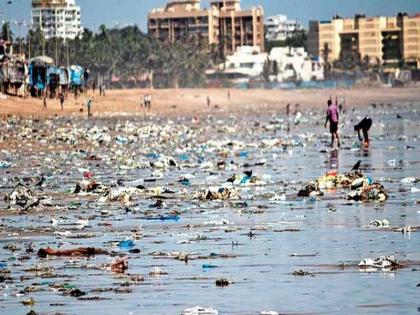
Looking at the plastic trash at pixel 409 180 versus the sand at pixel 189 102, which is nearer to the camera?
the plastic trash at pixel 409 180

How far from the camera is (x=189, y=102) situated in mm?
121250

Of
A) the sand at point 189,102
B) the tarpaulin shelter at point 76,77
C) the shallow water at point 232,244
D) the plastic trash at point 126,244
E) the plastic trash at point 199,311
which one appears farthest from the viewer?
the tarpaulin shelter at point 76,77

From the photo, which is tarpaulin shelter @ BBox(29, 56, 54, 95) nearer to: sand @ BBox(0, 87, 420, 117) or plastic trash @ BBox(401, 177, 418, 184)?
sand @ BBox(0, 87, 420, 117)

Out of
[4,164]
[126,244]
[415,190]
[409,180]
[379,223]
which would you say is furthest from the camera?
[4,164]

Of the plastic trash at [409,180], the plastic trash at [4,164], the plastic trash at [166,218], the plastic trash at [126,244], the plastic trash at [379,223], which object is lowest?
the plastic trash at [4,164]

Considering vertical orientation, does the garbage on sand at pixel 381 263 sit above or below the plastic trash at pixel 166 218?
above

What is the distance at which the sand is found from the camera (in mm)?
88250

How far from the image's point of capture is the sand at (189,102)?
88.2 m

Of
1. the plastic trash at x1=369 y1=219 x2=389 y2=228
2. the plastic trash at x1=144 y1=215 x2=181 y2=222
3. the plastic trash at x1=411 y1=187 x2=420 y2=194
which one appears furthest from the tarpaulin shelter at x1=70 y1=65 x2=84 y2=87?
the plastic trash at x1=369 y1=219 x2=389 y2=228

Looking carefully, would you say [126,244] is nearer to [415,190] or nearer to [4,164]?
[415,190]

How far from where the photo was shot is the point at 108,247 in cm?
1645

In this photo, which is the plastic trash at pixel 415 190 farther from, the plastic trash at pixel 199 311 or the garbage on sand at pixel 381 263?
the plastic trash at pixel 199 311

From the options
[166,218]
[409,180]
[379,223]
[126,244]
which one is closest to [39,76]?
[409,180]

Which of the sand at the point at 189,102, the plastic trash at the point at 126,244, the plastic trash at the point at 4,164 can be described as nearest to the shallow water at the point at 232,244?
the plastic trash at the point at 126,244
